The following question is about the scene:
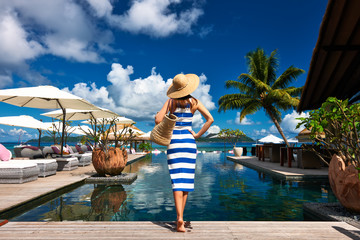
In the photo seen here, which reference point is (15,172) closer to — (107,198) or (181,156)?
(107,198)

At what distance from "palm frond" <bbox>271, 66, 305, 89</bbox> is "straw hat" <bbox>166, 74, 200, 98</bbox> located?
19198 mm

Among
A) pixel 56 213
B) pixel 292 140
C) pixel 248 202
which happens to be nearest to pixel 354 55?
pixel 248 202

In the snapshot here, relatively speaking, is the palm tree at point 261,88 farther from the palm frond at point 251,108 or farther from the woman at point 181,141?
the woman at point 181,141

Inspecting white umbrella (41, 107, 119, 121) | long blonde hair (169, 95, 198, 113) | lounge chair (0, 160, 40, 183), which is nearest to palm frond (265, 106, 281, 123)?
white umbrella (41, 107, 119, 121)

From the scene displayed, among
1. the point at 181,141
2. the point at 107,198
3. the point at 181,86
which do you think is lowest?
the point at 107,198

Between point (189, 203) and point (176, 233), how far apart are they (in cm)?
244

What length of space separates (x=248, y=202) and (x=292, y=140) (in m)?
29.3

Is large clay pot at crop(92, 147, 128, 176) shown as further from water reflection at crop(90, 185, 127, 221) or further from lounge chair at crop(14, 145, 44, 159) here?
lounge chair at crop(14, 145, 44, 159)

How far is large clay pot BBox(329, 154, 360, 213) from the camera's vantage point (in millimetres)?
3713

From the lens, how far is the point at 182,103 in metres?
3.13

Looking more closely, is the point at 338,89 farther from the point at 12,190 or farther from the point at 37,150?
the point at 37,150

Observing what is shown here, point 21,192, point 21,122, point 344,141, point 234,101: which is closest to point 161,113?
point 344,141

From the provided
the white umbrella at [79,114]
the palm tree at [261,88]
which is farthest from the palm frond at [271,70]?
the white umbrella at [79,114]

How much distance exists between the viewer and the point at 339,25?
6473 mm
